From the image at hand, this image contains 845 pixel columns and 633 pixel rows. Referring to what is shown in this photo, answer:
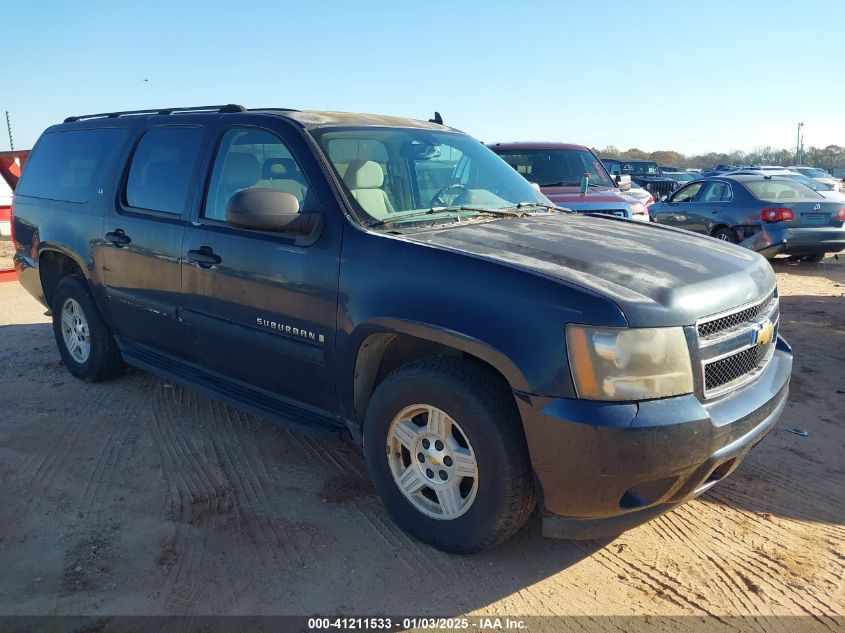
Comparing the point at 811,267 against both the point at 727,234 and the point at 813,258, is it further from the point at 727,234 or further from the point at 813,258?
the point at 727,234

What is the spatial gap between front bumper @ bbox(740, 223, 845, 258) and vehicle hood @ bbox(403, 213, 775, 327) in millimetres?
7834

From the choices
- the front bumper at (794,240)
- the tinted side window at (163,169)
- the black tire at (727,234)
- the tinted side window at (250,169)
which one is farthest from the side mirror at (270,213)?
the black tire at (727,234)

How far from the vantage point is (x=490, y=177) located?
429cm

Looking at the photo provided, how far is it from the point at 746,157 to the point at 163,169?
102043 mm

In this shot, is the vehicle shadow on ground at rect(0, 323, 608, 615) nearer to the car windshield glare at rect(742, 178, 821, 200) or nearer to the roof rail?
the roof rail

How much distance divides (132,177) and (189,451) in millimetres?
1889

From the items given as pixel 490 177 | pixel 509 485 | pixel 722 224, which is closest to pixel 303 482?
pixel 509 485

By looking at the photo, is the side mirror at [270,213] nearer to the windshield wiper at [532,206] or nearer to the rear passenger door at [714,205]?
the windshield wiper at [532,206]

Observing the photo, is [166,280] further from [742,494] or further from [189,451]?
[742,494]

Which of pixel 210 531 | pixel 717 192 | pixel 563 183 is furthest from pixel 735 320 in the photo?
pixel 717 192

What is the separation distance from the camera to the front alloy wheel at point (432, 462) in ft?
9.52

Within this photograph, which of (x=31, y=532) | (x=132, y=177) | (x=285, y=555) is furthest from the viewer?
(x=132, y=177)

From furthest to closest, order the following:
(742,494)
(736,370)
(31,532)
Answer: (742,494)
(31,532)
(736,370)

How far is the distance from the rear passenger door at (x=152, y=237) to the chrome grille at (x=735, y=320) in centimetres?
289
